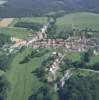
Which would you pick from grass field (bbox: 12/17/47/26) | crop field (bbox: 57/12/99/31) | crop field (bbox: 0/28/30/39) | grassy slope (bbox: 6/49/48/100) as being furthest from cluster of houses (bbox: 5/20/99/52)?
grass field (bbox: 12/17/47/26)

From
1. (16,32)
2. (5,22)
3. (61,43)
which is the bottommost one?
(5,22)

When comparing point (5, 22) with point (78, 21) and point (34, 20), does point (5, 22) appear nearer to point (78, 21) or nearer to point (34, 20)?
point (34, 20)

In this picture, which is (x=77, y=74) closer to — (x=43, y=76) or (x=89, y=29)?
(x=43, y=76)

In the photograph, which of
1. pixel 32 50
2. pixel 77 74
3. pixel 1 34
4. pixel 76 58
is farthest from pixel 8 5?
pixel 77 74

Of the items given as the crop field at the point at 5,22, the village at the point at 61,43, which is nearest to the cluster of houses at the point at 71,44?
the village at the point at 61,43

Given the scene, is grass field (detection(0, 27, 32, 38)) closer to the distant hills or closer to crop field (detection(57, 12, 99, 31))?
crop field (detection(57, 12, 99, 31))

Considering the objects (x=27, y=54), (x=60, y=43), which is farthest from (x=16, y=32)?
(x=27, y=54)
